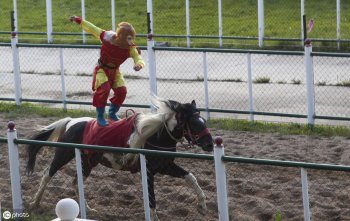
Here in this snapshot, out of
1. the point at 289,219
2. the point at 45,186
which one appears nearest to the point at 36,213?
the point at 45,186

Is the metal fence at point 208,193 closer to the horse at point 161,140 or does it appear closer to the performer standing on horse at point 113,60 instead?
the horse at point 161,140

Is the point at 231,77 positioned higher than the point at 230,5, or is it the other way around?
the point at 230,5

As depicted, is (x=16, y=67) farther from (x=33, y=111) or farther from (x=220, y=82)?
(x=220, y=82)

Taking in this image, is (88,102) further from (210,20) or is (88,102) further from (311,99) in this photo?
(210,20)

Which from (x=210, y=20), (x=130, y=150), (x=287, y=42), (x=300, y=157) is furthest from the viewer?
(x=210, y=20)

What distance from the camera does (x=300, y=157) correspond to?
12.3 m

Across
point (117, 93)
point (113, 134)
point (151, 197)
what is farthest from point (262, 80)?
point (151, 197)

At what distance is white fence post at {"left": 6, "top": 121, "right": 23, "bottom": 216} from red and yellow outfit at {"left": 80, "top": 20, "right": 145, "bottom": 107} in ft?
6.45

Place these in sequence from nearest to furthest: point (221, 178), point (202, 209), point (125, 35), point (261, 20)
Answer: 1. point (221, 178)
2. point (202, 209)
3. point (125, 35)
4. point (261, 20)

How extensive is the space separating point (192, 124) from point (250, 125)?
15.8ft

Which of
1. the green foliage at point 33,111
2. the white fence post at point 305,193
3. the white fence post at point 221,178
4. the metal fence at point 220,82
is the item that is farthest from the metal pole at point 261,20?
the white fence post at point 305,193

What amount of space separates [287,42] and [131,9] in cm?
655

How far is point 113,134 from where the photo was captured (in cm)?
984

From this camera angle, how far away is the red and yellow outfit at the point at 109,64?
34.7 ft
